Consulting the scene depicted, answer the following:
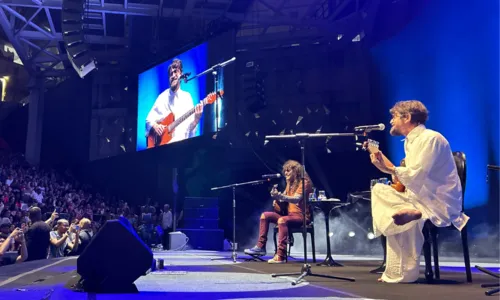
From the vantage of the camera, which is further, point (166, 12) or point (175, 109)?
point (166, 12)

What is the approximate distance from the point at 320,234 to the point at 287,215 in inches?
136

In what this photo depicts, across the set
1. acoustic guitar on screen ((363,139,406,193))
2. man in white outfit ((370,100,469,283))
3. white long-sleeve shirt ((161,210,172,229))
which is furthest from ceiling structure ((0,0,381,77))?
man in white outfit ((370,100,469,283))

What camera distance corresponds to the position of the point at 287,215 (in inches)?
206

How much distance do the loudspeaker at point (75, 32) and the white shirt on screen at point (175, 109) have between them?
234 centimetres

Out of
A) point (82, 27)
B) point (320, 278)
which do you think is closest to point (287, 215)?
point (320, 278)

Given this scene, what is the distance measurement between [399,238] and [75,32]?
958 cm

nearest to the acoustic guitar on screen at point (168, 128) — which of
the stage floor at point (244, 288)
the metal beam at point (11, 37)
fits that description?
the metal beam at point (11, 37)

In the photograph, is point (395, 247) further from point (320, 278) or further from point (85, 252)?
point (85, 252)

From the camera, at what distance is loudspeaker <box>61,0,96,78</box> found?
31.2 feet

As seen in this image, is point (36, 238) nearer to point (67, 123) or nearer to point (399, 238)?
point (399, 238)

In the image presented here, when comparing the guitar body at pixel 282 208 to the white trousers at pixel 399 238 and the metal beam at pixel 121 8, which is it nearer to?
the white trousers at pixel 399 238

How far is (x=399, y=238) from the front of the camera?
2922 mm

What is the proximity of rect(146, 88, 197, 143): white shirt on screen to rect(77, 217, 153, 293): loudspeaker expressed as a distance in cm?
776

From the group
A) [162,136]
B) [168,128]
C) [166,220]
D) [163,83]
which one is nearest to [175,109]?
[168,128]
